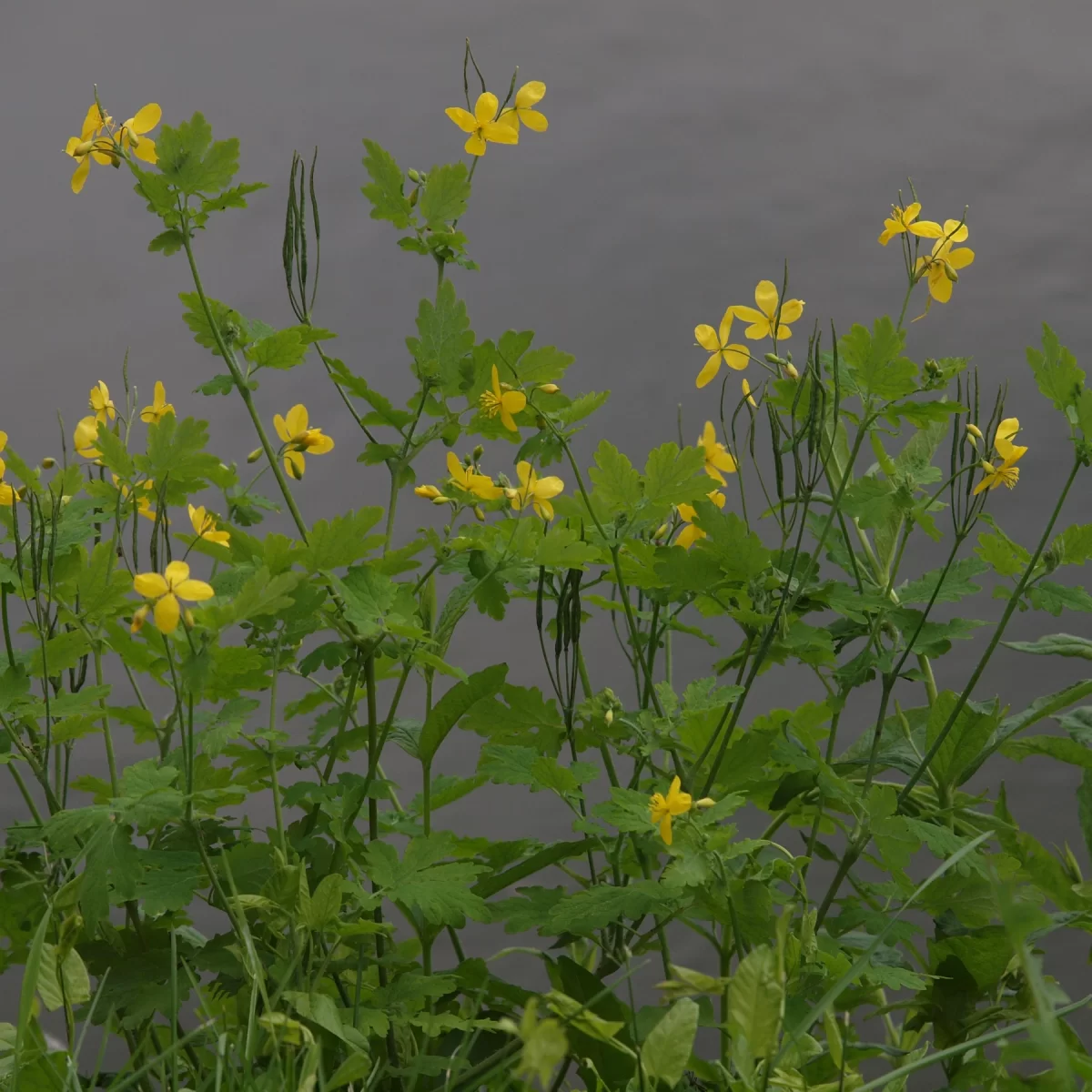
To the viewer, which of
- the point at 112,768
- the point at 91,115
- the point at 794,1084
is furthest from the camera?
the point at 112,768

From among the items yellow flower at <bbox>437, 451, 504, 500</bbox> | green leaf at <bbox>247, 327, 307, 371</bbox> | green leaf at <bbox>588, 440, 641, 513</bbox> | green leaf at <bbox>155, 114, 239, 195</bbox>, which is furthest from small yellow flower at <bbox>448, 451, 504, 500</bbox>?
A: green leaf at <bbox>155, 114, 239, 195</bbox>

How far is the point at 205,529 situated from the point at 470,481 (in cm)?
33

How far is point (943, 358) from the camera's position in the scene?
1.43 m

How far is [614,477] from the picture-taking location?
1.33 metres

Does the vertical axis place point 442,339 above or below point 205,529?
above

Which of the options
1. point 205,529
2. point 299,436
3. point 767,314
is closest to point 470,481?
point 299,436

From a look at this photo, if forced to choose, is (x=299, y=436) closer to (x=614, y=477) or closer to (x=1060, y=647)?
(x=614, y=477)

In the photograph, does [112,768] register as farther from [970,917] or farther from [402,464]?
[970,917]

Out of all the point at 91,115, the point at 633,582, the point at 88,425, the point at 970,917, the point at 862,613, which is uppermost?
the point at 91,115

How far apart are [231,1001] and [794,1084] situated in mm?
761

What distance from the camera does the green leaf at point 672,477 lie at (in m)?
1.31

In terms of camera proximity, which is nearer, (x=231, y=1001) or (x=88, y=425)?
(x=231, y=1001)

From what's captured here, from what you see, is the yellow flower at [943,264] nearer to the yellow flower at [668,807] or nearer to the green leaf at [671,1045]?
the yellow flower at [668,807]

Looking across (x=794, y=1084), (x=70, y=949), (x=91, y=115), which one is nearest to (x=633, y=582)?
(x=794, y=1084)
